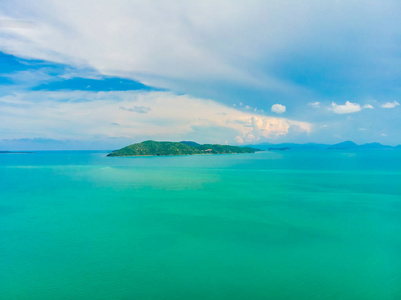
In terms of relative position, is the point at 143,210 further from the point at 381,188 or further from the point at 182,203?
the point at 381,188

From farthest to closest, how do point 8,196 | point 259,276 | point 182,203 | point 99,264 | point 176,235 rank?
point 8,196 → point 182,203 → point 176,235 → point 99,264 → point 259,276

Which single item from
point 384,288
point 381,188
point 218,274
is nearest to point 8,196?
point 218,274

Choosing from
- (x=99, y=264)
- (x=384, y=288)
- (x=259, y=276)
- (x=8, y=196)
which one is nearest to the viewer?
(x=384, y=288)

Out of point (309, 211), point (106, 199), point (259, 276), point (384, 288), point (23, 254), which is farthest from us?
point (106, 199)

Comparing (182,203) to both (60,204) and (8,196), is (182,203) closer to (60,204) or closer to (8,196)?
(60,204)

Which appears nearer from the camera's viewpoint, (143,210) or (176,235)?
(176,235)

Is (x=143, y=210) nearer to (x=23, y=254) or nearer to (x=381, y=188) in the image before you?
(x=23, y=254)

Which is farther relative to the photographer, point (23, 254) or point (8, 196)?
point (8, 196)

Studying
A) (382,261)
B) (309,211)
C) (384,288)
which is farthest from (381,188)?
(384,288)

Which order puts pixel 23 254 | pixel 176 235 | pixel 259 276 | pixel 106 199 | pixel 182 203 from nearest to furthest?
1. pixel 259 276
2. pixel 23 254
3. pixel 176 235
4. pixel 182 203
5. pixel 106 199
